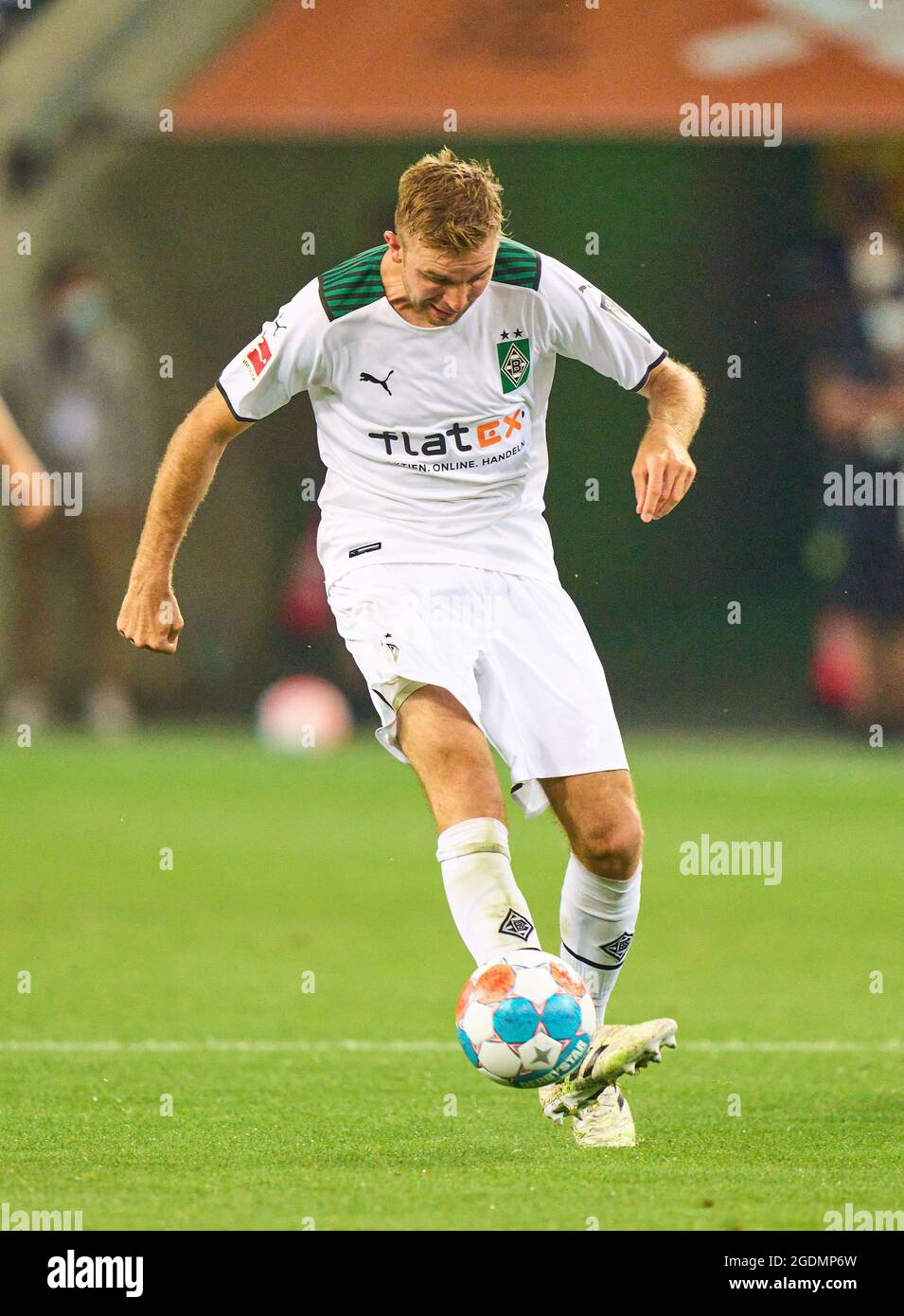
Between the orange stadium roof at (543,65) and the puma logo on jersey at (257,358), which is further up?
the orange stadium roof at (543,65)

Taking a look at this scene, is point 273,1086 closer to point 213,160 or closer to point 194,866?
point 194,866

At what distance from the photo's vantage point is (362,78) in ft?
47.1

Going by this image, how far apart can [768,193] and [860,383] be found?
313 cm

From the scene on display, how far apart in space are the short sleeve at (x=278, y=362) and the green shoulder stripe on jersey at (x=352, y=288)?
26 mm

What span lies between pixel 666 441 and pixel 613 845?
39.3 inches

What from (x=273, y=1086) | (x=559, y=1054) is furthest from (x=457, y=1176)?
(x=273, y=1086)

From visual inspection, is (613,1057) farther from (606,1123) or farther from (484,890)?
(484,890)

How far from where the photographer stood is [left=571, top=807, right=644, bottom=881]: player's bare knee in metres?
5.57

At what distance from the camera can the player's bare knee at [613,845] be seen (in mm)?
5566

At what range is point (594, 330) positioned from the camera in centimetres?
577

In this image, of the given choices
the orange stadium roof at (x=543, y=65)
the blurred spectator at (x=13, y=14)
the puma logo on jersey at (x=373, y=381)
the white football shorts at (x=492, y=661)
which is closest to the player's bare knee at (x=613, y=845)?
the white football shorts at (x=492, y=661)

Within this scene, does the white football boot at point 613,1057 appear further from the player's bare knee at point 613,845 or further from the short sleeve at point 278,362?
the short sleeve at point 278,362

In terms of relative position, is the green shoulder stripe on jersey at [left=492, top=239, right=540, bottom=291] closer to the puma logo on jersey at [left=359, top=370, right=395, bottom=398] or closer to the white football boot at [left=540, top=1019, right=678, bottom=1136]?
the puma logo on jersey at [left=359, top=370, right=395, bottom=398]

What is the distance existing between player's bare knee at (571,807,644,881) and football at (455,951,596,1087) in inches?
21.8
